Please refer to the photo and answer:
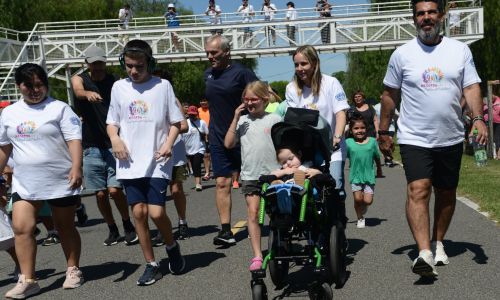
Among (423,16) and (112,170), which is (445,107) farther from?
(112,170)

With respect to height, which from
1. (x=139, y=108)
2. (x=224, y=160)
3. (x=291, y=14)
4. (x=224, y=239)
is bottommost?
(x=224, y=239)

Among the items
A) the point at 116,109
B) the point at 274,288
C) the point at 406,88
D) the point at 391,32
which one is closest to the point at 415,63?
the point at 406,88

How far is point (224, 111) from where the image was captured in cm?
774

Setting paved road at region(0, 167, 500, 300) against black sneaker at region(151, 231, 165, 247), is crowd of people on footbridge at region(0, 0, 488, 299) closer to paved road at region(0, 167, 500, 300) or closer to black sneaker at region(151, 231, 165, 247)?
paved road at region(0, 167, 500, 300)

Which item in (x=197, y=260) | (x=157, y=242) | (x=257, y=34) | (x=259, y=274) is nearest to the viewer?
(x=259, y=274)

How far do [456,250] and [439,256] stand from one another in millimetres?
703

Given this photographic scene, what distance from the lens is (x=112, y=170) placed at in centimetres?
810

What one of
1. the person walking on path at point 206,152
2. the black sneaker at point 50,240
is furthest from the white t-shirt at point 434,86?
the person walking on path at point 206,152

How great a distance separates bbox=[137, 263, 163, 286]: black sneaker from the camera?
20.0ft

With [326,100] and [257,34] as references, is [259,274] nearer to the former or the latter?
[326,100]

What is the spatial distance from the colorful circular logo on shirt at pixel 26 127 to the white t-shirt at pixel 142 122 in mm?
660

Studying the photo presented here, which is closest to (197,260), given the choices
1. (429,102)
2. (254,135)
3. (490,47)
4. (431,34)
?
(254,135)

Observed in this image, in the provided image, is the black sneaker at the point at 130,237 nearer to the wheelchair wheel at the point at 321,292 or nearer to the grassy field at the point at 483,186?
the wheelchair wheel at the point at 321,292

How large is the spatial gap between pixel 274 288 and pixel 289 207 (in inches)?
39.0
